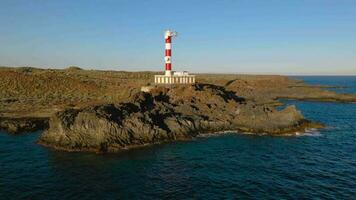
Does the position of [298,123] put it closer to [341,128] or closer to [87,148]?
[341,128]

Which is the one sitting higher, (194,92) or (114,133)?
(194,92)

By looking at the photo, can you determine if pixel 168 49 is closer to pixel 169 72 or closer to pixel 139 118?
pixel 169 72

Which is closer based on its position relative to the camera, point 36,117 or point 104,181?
point 104,181

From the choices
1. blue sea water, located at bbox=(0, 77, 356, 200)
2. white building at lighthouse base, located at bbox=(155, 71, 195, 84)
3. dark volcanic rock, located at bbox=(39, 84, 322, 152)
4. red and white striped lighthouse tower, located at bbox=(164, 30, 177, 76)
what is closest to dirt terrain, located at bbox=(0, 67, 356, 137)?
dark volcanic rock, located at bbox=(39, 84, 322, 152)

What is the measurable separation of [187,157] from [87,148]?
1397 cm

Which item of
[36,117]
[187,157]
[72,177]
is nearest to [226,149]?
[187,157]

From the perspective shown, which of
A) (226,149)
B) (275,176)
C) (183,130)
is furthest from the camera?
(183,130)

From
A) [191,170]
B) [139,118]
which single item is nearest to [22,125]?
[139,118]

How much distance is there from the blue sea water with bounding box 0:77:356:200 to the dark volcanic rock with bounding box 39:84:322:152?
3.34m

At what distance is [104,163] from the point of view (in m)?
41.8

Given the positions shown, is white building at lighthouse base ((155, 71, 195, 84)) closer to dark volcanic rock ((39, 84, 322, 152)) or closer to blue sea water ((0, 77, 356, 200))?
dark volcanic rock ((39, 84, 322, 152))

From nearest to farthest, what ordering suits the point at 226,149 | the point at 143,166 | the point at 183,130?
the point at 143,166
the point at 226,149
the point at 183,130

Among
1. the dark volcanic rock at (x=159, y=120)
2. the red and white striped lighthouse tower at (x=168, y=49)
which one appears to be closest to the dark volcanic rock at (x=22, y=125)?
the dark volcanic rock at (x=159, y=120)

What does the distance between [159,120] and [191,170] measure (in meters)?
19.6
